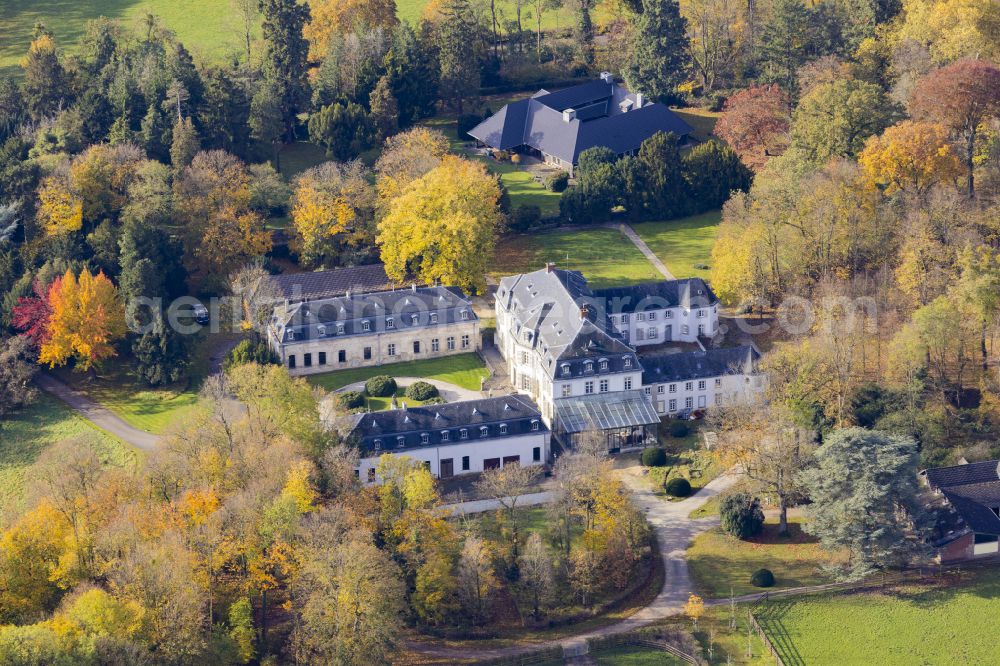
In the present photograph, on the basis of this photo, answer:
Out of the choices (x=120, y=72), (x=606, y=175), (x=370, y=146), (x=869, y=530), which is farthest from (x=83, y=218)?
(x=869, y=530)

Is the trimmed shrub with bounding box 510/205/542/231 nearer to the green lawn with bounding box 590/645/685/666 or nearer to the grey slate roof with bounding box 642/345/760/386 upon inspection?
the grey slate roof with bounding box 642/345/760/386

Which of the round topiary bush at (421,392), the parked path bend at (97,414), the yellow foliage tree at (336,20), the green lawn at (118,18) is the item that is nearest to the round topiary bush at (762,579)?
the round topiary bush at (421,392)

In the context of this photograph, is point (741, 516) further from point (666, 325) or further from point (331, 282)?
point (331, 282)

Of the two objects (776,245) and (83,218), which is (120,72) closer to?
(83,218)

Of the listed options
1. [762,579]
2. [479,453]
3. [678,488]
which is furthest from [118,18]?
[762,579]

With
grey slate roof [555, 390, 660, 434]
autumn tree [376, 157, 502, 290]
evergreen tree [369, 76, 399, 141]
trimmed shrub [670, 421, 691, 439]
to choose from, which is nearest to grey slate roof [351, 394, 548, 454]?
grey slate roof [555, 390, 660, 434]

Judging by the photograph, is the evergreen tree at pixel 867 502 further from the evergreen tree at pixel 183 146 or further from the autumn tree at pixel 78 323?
the evergreen tree at pixel 183 146
